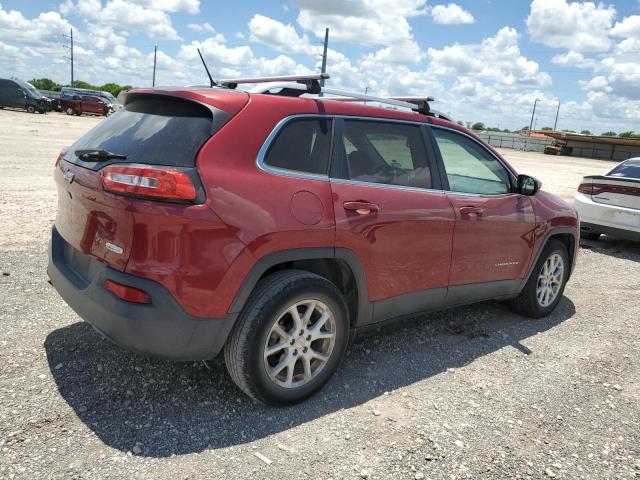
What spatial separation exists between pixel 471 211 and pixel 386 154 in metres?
0.86

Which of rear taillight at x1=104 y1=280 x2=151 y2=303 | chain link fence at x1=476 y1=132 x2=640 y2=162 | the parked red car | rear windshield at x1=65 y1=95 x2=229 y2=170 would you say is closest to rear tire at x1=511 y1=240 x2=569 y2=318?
rear windshield at x1=65 y1=95 x2=229 y2=170

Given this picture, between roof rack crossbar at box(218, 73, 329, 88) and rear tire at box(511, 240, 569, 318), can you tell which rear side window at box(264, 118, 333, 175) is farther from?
rear tire at box(511, 240, 569, 318)

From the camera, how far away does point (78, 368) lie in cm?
345

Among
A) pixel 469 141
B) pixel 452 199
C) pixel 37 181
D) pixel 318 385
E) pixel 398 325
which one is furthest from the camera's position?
pixel 37 181

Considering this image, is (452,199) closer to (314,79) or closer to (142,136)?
(314,79)

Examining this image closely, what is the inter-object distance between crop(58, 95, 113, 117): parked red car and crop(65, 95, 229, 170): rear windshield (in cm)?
3879

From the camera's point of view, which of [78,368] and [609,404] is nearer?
[78,368]

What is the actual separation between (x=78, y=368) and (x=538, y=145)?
6090 cm

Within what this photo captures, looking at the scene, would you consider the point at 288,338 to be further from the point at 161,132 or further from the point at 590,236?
the point at 590,236

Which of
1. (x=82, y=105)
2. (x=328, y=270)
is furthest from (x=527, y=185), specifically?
(x=82, y=105)

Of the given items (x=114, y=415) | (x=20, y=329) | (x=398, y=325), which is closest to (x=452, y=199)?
(x=398, y=325)

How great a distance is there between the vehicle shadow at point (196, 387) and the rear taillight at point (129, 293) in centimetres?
75

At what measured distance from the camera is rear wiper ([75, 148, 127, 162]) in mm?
2915

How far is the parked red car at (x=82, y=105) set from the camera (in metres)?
38.6
